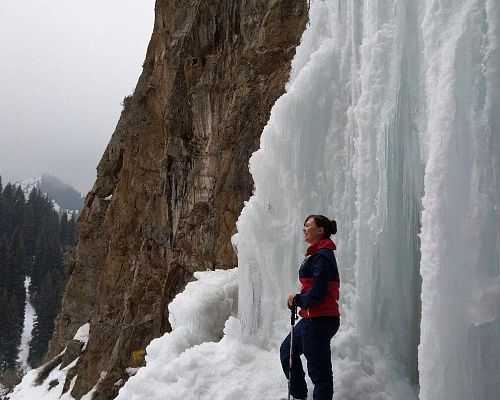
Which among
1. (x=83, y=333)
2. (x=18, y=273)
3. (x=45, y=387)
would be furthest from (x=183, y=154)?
(x=18, y=273)

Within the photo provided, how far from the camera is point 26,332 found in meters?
55.8

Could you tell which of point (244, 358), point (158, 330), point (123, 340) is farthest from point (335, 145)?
point (123, 340)

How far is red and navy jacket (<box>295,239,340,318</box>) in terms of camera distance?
3266 mm

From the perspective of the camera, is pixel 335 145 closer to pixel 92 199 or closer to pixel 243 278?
pixel 243 278

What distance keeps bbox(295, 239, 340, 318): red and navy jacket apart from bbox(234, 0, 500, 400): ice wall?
0.59 metres

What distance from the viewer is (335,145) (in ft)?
15.9

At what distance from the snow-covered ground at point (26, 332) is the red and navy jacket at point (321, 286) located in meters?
49.3

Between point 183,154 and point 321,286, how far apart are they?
9.54 meters

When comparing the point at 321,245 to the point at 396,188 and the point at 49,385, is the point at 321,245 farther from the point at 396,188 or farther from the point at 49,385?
the point at 49,385

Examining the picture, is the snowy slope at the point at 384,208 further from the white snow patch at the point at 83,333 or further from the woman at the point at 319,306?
the white snow patch at the point at 83,333

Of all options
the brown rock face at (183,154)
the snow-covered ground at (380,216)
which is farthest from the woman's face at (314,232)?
the brown rock face at (183,154)

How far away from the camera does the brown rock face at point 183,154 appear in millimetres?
9758

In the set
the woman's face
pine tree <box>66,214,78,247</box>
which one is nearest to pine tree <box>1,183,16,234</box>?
pine tree <box>66,214,78,247</box>

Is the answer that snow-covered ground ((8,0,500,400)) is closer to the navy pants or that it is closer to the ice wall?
the ice wall
